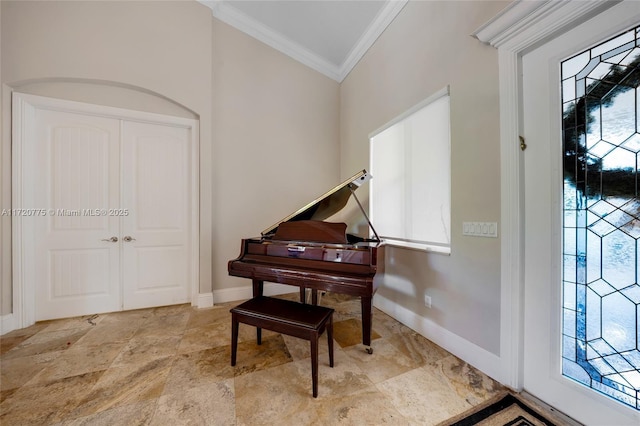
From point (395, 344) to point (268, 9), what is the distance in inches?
163

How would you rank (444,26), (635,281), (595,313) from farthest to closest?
(444,26)
(595,313)
(635,281)

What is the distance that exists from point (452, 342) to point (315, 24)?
12.9 ft

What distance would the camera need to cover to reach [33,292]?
7.71ft

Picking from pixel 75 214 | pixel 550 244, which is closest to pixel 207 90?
pixel 75 214

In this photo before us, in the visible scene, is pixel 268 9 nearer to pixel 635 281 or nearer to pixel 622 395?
pixel 635 281

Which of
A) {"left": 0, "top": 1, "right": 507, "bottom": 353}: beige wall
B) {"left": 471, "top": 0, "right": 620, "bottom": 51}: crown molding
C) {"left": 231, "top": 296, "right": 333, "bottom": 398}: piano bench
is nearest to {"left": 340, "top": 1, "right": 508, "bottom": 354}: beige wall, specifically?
{"left": 0, "top": 1, "right": 507, "bottom": 353}: beige wall

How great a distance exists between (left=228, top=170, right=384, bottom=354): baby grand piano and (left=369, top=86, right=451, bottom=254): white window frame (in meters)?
0.61

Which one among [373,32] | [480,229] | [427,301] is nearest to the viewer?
[480,229]

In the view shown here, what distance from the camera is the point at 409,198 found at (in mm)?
2451

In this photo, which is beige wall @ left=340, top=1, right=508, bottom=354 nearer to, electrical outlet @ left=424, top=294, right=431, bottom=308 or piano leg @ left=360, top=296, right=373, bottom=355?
electrical outlet @ left=424, top=294, right=431, bottom=308

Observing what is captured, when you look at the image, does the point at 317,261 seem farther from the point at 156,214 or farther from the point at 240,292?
the point at 156,214

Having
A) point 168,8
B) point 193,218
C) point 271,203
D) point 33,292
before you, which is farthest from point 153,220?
point 168,8

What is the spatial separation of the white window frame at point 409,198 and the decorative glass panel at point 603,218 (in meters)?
0.74

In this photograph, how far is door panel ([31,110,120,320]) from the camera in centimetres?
240
